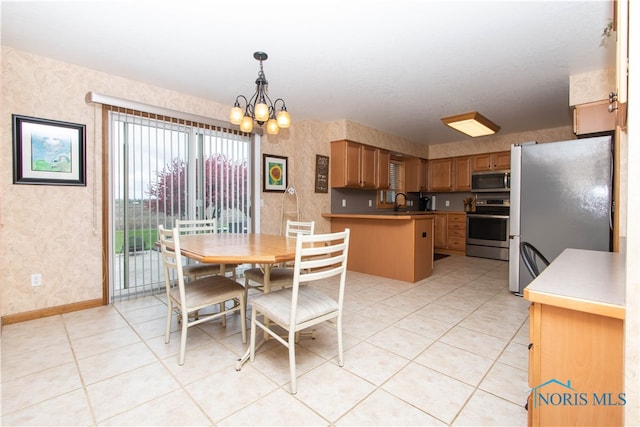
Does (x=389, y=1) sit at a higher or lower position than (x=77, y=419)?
higher

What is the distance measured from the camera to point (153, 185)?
3211mm

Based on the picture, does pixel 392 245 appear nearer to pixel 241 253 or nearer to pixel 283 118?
pixel 283 118

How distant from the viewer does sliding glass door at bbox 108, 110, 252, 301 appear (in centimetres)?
305

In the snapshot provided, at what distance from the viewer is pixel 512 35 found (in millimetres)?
2242

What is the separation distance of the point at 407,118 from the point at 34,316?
499cm

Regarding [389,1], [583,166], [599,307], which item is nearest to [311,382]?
[599,307]

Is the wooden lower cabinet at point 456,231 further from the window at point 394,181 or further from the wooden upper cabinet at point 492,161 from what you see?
the window at point 394,181

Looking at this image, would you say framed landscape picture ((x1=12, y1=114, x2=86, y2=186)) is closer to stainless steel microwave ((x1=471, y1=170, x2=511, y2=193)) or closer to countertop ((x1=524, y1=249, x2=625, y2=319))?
countertop ((x1=524, y1=249, x2=625, y2=319))

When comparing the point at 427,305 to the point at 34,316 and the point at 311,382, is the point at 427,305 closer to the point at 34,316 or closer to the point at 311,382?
the point at 311,382

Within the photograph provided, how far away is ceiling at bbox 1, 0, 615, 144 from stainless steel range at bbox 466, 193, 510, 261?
7.87 feet

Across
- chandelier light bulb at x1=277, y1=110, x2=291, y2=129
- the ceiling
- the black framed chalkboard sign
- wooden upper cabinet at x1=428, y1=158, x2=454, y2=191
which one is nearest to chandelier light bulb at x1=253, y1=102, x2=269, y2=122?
chandelier light bulb at x1=277, y1=110, x2=291, y2=129

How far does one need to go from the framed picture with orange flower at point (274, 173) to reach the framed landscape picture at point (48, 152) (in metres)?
2.02

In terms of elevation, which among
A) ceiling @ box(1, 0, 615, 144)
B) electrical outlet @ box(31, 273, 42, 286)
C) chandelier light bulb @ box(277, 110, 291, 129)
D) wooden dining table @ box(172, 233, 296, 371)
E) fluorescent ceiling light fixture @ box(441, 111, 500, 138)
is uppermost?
ceiling @ box(1, 0, 615, 144)

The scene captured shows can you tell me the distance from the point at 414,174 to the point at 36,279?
20.2 feet
